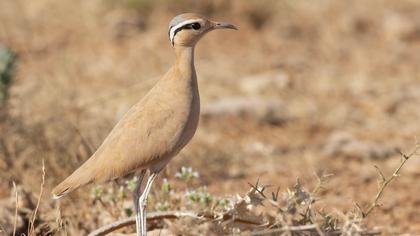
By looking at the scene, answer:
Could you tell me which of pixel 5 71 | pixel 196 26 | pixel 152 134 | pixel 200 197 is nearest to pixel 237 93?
pixel 5 71

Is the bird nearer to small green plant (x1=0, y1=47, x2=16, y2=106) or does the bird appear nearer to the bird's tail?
the bird's tail

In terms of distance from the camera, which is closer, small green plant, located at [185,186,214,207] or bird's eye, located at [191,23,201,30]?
bird's eye, located at [191,23,201,30]

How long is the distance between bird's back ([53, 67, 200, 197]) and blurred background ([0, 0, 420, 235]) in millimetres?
499

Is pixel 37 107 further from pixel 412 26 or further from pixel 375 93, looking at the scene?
pixel 412 26

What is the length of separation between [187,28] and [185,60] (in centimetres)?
12

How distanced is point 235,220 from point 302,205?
29cm

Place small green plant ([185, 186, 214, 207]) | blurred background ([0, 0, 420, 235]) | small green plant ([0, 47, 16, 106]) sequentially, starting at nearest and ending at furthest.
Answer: small green plant ([185, 186, 214, 207]) → blurred background ([0, 0, 420, 235]) → small green plant ([0, 47, 16, 106])

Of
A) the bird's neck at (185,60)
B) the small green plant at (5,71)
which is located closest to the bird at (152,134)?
the bird's neck at (185,60)

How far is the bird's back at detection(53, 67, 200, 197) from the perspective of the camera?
2.88 m

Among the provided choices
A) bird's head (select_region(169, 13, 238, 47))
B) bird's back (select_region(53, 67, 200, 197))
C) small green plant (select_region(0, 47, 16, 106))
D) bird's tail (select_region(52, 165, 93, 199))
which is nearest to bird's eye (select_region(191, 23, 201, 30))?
bird's head (select_region(169, 13, 238, 47))

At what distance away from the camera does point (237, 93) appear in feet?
21.8

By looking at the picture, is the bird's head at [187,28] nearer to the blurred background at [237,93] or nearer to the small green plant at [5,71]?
the blurred background at [237,93]

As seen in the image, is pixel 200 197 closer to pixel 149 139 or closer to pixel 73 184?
pixel 149 139

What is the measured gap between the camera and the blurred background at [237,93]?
14.7ft
